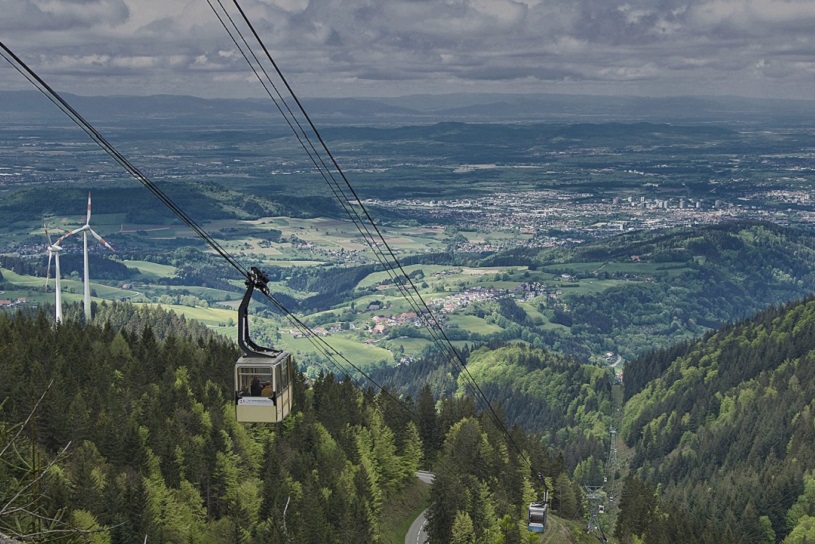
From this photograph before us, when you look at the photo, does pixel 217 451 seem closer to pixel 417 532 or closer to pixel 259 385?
pixel 417 532

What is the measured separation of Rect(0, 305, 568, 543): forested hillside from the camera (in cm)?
7631

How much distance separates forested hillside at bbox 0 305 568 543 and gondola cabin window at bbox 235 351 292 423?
22.7 meters

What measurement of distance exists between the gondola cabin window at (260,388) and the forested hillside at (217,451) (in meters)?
22.7

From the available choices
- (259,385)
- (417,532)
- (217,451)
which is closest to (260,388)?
(259,385)

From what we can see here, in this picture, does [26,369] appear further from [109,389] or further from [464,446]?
[464,446]

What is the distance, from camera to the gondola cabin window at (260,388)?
139ft

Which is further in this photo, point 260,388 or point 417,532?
point 417,532

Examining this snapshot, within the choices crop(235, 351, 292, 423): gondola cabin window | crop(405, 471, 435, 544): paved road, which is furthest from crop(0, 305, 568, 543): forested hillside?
crop(235, 351, 292, 423): gondola cabin window

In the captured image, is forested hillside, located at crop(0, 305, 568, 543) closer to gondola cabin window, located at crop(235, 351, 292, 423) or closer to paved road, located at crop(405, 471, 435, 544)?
paved road, located at crop(405, 471, 435, 544)

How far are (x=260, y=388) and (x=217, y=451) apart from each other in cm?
4989

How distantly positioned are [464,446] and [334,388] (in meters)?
14.3

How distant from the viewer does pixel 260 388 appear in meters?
43.0

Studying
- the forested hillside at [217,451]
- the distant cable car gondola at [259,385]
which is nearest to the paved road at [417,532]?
the forested hillside at [217,451]

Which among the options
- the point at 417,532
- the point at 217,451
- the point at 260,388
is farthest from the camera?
the point at 417,532
